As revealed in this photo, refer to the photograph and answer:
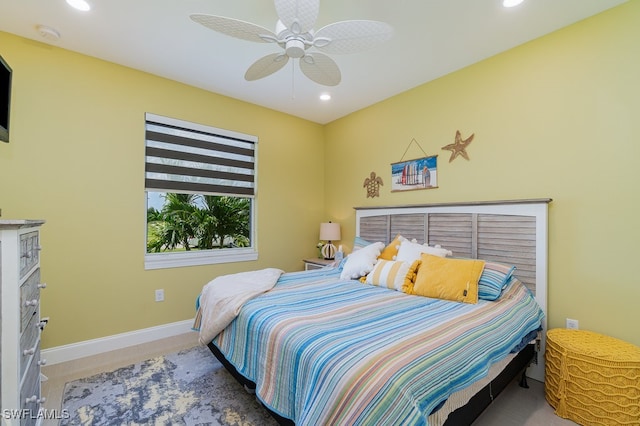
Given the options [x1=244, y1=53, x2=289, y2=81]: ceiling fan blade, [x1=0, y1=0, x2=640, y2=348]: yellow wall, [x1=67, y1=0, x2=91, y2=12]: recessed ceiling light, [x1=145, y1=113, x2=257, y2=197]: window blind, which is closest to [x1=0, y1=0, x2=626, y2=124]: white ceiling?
[x1=67, y1=0, x2=91, y2=12]: recessed ceiling light

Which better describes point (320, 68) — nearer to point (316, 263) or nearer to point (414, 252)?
point (414, 252)

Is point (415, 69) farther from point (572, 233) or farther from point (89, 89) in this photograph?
point (89, 89)

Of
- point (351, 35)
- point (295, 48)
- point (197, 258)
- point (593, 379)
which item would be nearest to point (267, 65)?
point (295, 48)

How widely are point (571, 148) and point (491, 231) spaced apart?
877 millimetres

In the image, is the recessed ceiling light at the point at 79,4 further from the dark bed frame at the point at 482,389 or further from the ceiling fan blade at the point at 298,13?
the dark bed frame at the point at 482,389

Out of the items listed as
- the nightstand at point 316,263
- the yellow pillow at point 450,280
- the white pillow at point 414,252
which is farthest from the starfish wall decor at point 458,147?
the nightstand at point 316,263

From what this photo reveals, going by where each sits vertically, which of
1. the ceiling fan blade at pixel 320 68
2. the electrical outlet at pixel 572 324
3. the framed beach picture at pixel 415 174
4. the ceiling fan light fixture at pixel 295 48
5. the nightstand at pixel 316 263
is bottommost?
the electrical outlet at pixel 572 324

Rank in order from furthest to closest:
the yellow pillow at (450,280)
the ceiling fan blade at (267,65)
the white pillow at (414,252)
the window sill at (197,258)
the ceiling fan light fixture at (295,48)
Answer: the window sill at (197,258) < the white pillow at (414,252) < the yellow pillow at (450,280) < the ceiling fan blade at (267,65) < the ceiling fan light fixture at (295,48)

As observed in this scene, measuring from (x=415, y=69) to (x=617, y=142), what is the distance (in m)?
1.74

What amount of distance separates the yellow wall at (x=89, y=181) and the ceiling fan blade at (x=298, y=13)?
6.97 feet

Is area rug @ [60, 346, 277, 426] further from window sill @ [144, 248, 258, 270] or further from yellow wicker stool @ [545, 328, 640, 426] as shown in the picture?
yellow wicker stool @ [545, 328, 640, 426]

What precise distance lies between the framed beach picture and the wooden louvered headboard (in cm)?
27

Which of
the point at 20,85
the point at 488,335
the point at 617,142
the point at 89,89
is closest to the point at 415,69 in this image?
the point at 617,142

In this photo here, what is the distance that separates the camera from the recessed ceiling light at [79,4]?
202cm
